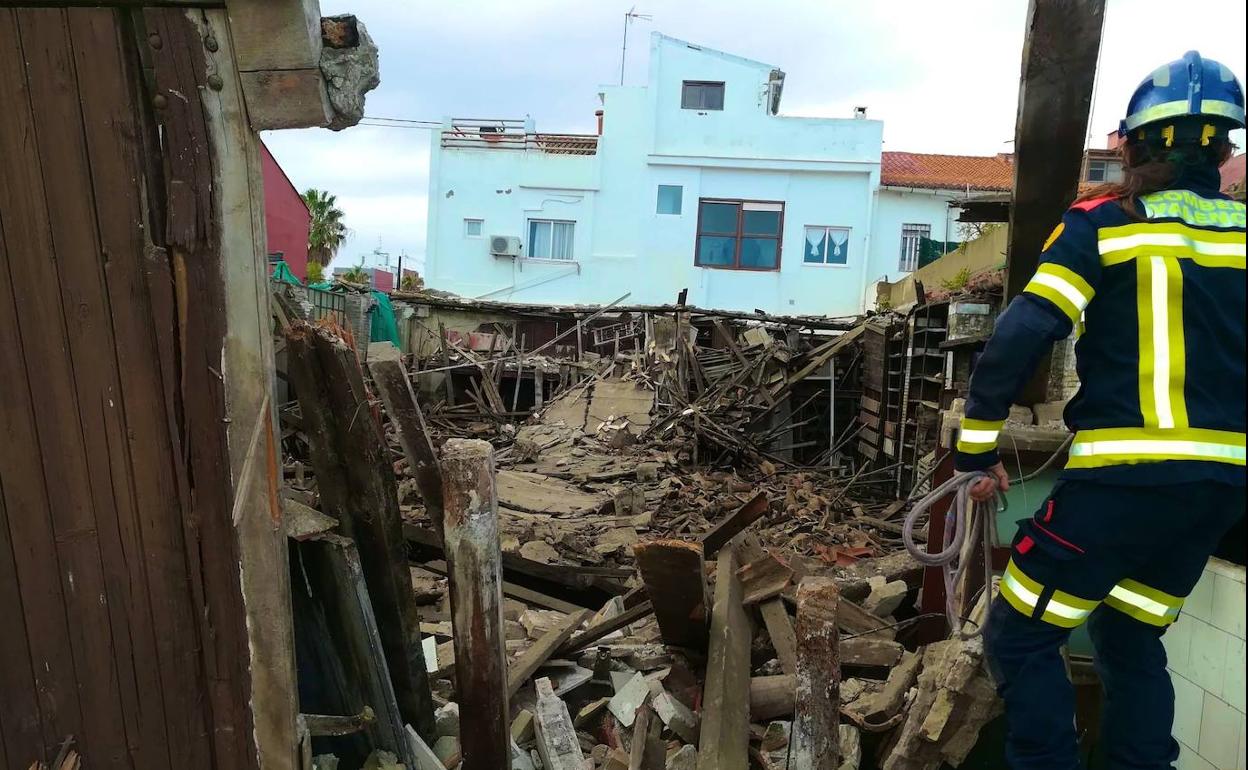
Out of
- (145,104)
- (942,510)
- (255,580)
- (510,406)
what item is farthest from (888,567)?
(510,406)

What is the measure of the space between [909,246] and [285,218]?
18715 mm

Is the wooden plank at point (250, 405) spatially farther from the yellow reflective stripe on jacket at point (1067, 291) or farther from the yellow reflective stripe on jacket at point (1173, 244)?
the yellow reflective stripe on jacket at point (1173, 244)

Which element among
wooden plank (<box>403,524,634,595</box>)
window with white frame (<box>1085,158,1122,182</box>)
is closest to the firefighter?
wooden plank (<box>403,524,634,595</box>)

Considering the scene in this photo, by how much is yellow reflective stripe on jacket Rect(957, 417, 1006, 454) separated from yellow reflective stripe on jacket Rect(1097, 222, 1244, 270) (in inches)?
22.4

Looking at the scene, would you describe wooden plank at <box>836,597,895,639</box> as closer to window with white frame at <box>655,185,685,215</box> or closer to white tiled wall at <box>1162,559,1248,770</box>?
white tiled wall at <box>1162,559,1248,770</box>

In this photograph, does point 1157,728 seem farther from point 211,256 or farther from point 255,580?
point 211,256

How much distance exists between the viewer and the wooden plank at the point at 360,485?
2.90 meters

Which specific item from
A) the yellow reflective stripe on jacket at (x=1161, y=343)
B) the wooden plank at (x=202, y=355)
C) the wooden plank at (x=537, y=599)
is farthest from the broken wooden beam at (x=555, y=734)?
the yellow reflective stripe on jacket at (x=1161, y=343)

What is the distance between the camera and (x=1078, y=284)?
2135 mm

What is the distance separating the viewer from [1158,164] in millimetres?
2180

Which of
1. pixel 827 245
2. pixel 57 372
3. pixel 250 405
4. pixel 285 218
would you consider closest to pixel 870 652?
pixel 250 405

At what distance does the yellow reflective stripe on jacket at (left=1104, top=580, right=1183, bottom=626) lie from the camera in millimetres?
2229

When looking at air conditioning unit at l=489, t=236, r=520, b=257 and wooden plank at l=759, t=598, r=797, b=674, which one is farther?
air conditioning unit at l=489, t=236, r=520, b=257

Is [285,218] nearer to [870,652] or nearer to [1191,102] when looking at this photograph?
[870,652]
